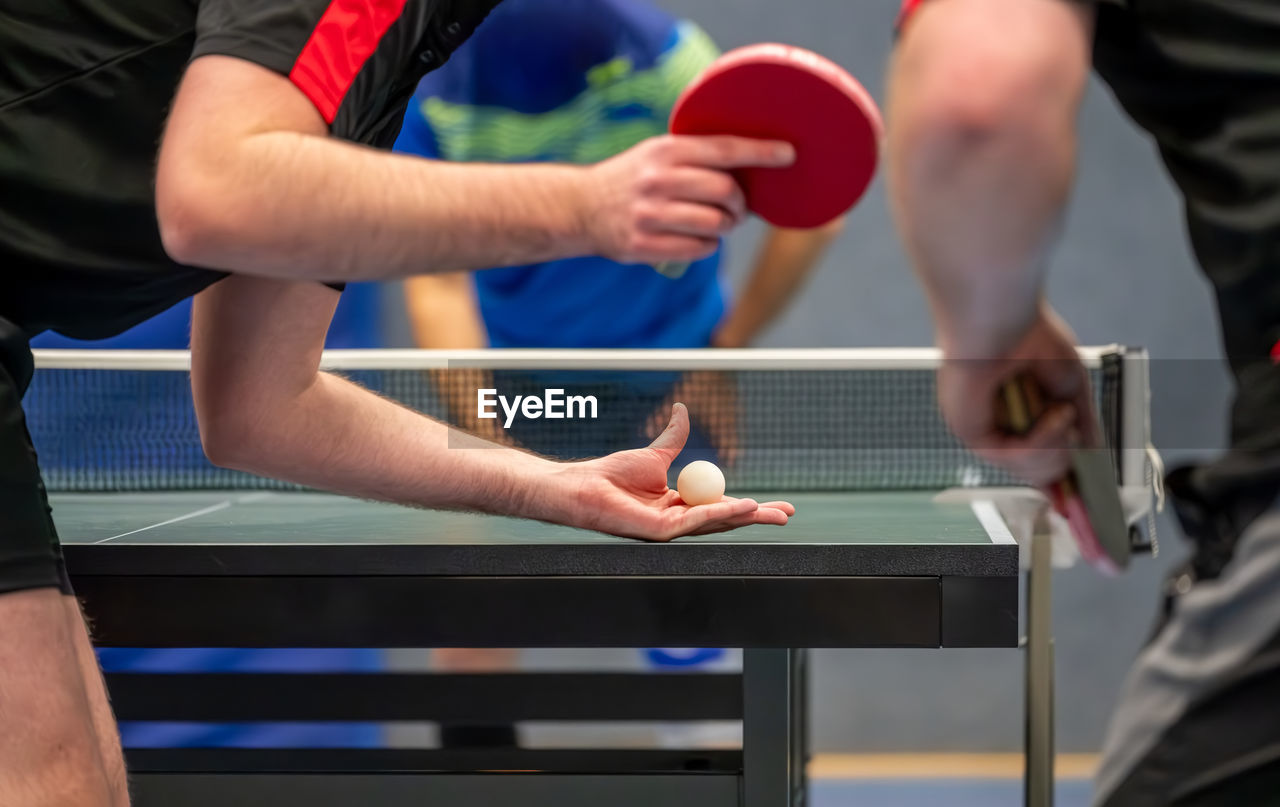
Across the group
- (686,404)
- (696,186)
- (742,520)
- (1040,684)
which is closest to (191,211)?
(696,186)

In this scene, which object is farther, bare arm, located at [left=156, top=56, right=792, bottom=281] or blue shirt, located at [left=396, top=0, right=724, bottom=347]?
blue shirt, located at [left=396, top=0, right=724, bottom=347]

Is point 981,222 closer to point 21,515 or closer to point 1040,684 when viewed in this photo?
point 21,515

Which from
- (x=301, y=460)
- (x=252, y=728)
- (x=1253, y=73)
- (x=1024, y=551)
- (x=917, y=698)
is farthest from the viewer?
(x=917, y=698)

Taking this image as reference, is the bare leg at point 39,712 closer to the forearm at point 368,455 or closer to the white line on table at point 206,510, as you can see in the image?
the white line on table at point 206,510

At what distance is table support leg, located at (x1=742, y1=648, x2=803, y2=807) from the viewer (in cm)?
133

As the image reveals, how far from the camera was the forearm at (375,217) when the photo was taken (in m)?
0.94

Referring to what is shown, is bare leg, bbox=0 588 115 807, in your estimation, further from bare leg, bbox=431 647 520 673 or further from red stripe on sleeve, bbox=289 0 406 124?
bare leg, bbox=431 647 520 673

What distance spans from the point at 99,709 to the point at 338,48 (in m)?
0.61

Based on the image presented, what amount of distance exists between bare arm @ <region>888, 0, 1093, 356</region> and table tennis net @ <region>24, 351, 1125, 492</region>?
105 cm

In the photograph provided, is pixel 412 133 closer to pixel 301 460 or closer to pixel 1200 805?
pixel 301 460

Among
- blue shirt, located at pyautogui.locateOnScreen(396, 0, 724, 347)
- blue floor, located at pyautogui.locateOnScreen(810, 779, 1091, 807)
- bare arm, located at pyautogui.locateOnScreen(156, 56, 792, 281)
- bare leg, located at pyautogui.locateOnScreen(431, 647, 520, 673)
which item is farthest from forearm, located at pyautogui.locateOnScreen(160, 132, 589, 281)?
blue floor, located at pyautogui.locateOnScreen(810, 779, 1091, 807)

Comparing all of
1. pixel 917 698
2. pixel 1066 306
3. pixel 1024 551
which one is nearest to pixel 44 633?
pixel 1024 551

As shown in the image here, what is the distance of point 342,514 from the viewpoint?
156 cm

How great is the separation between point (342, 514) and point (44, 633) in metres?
0.60
